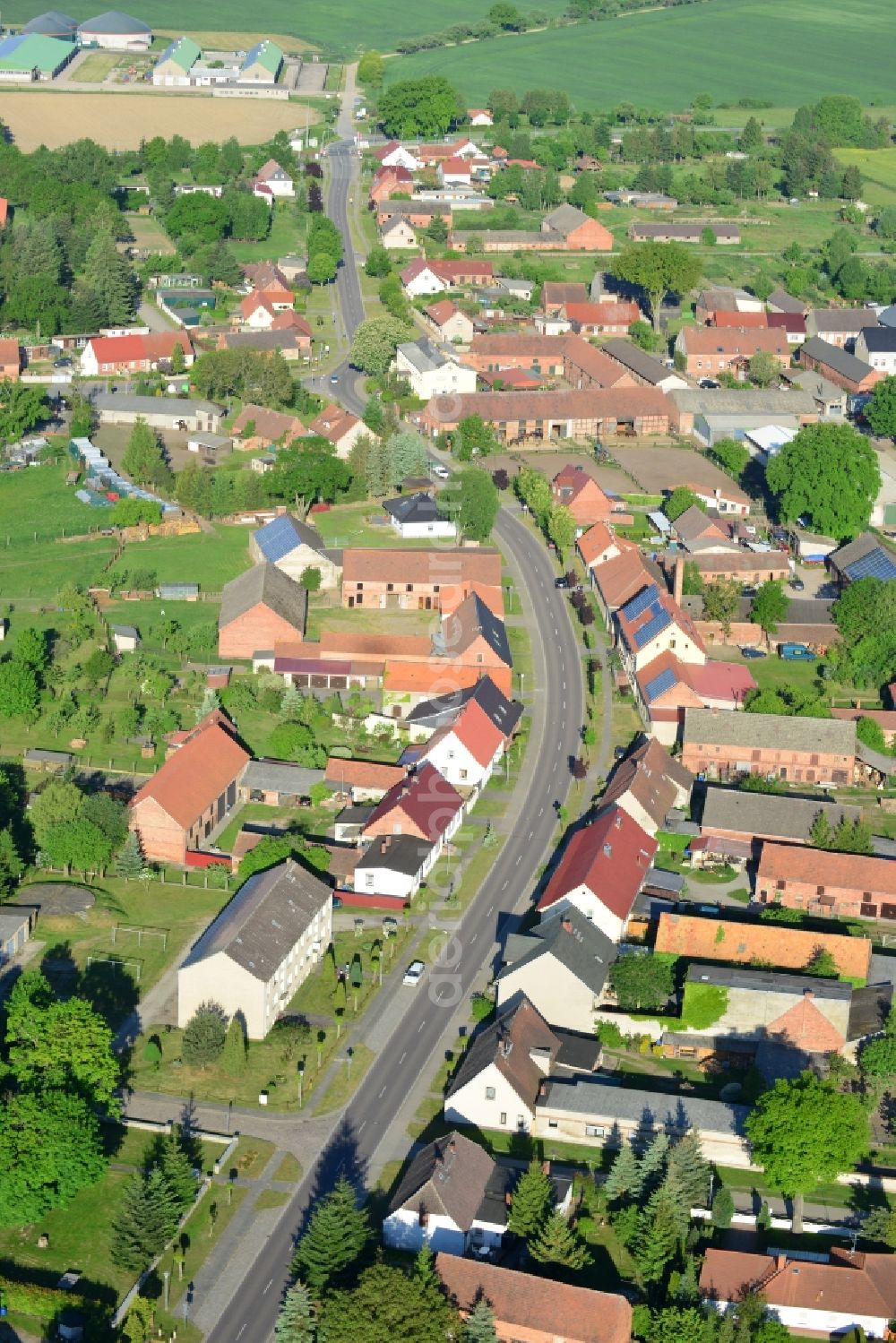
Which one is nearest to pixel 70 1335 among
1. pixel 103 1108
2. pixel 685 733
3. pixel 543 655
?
pixel 103 1108

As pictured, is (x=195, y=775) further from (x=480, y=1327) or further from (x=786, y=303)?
(x=786, y=303)

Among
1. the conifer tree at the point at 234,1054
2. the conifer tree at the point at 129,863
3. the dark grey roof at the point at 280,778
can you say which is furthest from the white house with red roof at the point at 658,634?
the conifer tree at the point at 234,1054

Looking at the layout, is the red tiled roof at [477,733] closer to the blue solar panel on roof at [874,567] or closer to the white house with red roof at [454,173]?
the blue solar panel on roof at [874,567]

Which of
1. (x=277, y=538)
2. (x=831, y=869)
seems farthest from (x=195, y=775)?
(x=277, y=538)

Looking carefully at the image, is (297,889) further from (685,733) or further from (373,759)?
(685,733)

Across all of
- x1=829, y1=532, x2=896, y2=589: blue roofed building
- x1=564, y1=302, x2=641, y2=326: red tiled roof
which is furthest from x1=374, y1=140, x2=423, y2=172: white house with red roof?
A: x1=829, y1=532, x2=896, y2=589: blue roofed building

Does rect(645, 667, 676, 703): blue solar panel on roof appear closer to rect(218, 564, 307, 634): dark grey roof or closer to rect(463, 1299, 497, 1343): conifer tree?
rect(218, 564, 307, 634): dark grey roof

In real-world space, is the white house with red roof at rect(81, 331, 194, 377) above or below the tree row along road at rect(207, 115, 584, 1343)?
below
